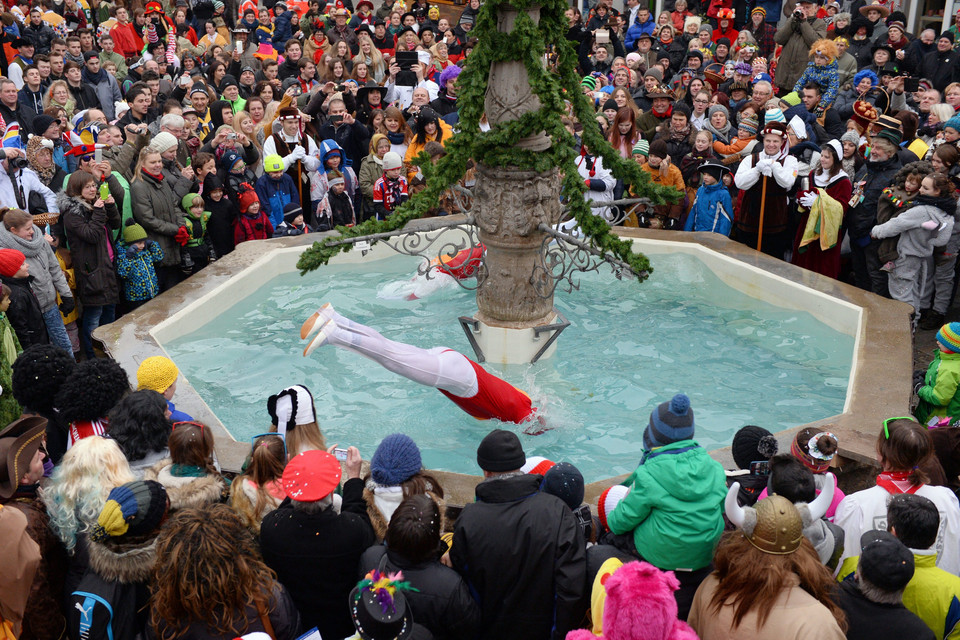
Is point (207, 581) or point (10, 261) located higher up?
point (10, 261)

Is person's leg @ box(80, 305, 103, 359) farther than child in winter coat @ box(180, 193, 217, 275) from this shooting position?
No

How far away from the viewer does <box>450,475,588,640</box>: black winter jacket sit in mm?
3584

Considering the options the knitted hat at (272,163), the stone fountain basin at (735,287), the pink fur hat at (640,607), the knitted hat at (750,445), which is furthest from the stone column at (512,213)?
the pink fur hat at (640,607)

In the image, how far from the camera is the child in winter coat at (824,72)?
446 inches

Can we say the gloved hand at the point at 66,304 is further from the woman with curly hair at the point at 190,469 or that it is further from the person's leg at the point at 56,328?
the woman with curly hair at the point at 190,469

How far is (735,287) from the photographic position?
338 inches

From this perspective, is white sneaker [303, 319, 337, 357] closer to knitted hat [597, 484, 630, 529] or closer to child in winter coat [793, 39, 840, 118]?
knitted hat [597, 484, 630, 529]

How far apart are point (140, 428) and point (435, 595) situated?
1.80m

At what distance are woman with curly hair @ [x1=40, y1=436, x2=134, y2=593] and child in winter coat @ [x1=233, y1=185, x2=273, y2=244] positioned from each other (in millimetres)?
5400

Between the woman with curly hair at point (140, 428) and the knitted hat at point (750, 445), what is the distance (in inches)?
109

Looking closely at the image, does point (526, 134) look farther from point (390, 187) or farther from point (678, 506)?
point (678, 506)

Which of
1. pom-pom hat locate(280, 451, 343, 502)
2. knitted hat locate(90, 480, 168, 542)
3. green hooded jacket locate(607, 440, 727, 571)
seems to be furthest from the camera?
green hooded jacket locate(607, 440, 727, 571)

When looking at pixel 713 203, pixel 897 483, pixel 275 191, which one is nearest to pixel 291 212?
pixel 275 191

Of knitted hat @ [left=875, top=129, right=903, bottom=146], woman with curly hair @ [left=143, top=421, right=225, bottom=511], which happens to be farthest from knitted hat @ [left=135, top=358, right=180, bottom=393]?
knitted hat @ [left=875, top=129, right=903, bottom=146]
